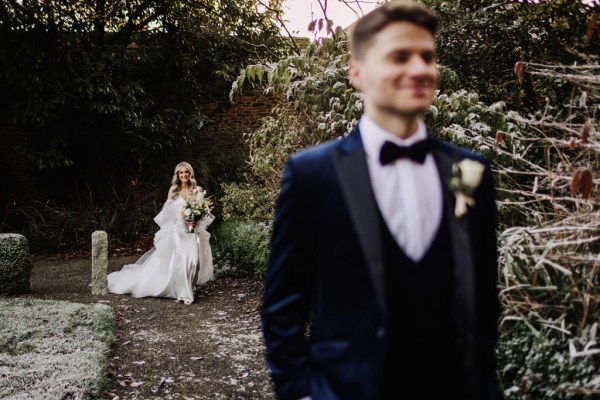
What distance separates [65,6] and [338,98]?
10.2m

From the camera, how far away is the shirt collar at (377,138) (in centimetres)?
158

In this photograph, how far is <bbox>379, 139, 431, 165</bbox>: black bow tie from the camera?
5.06 ft

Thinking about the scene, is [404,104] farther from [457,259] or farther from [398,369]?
[398,369]

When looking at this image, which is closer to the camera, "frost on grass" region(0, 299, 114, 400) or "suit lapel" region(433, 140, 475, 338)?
"suit lapel" region(433, 140, 475, 338)

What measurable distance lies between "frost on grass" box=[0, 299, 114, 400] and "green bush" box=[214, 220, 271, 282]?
2.57 meters

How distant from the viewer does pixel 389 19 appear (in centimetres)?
155

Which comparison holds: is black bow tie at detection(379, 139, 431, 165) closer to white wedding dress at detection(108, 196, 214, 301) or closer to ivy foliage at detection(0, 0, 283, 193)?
white wedding dress at detection(108, 196, 214, 301)

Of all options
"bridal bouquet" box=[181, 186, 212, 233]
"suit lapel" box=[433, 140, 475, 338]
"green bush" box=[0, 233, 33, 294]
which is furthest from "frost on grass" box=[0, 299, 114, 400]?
"suit lapel" box=[433, 140, 475, 338]

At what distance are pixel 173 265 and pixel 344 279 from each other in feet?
25.6

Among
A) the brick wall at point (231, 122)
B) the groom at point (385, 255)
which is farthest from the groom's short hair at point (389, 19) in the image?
the brick wall at point (231, 122)

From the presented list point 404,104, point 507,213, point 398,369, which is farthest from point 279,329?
point 507,213

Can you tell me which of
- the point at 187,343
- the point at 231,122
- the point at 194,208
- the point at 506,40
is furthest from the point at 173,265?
the point at 231,122

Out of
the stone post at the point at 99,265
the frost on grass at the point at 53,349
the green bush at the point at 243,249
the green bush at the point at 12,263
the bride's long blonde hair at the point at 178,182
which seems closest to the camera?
the frost on grass at the point at 53,349

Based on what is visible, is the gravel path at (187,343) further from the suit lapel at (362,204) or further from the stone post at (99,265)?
the suit lapel at (362,204)
